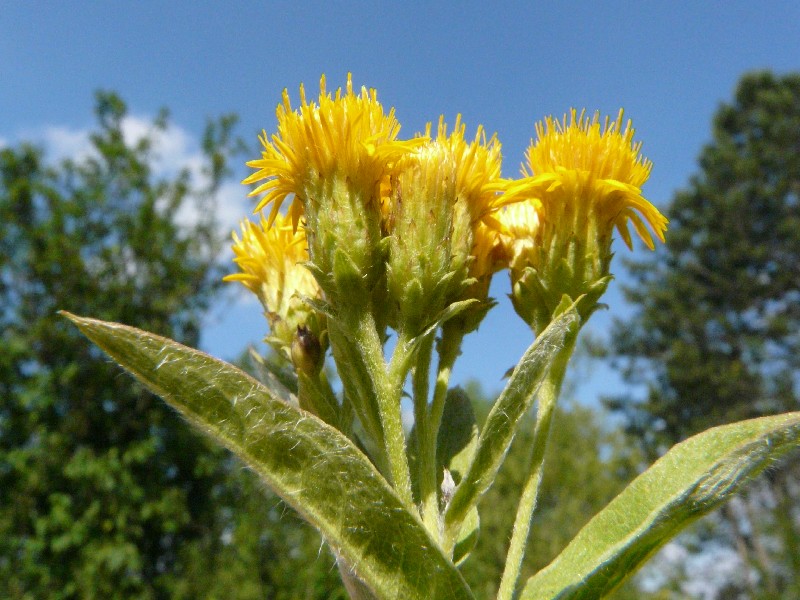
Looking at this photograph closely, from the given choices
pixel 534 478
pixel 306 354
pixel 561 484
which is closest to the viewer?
pixel 534 478

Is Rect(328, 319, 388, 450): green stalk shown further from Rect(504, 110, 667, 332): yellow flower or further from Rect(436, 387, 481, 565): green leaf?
Rect(504, 110, 667, 332): yellow flower

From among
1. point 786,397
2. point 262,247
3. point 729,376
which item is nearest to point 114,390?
point 262,247

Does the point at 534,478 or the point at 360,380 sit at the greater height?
the point at 360,380

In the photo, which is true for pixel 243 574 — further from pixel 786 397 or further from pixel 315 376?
pixel 786 397

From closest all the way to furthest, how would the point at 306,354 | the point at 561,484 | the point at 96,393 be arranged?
the point at 306,354 < the point at 96,393 < the point at 561,484

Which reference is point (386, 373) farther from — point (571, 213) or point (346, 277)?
point (571, 213)

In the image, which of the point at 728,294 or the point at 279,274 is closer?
the point at 279,274


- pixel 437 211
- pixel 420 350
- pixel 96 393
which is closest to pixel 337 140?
pixel 437 211
